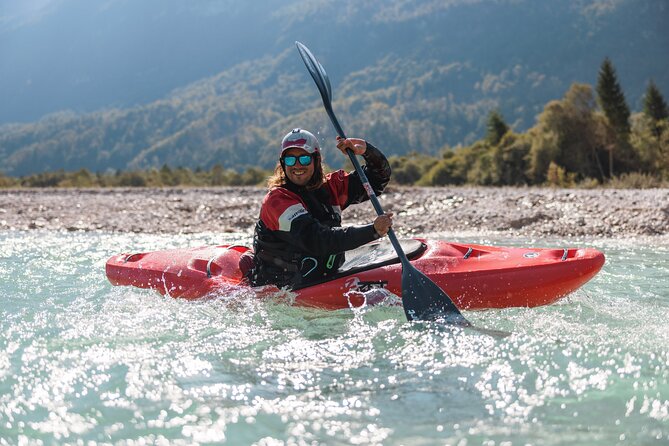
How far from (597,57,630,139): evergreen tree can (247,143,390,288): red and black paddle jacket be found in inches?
1293

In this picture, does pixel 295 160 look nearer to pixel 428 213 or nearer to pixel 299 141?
pixel 299 141

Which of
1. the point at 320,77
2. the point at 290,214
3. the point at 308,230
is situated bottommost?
the point at 308,230

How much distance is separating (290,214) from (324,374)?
1.46 metres

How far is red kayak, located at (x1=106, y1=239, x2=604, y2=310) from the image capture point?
4.97 metres

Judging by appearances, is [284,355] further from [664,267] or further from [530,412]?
[664,267]

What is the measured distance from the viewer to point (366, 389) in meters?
3.48

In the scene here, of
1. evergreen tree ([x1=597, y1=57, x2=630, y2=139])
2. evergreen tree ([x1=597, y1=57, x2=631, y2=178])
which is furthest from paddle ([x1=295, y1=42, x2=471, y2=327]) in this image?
evergreen tree ([x1=597, y1=57, x2=630, y2=139])

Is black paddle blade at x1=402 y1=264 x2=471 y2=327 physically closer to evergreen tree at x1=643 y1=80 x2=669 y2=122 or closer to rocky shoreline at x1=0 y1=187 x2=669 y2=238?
rocky shoreline at x1=0 y1=187 x2=669 y2=238

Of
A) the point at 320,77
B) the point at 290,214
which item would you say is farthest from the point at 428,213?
the point at 290,214

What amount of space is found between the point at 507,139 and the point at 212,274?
1417 inches

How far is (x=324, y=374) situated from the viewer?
3.71 meters

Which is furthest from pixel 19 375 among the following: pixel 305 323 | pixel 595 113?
pixel 595 113

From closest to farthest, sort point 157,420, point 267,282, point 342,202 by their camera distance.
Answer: point 157,420, point 267,282, point 342,202

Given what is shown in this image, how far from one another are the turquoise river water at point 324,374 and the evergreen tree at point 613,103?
33513 millimetres
